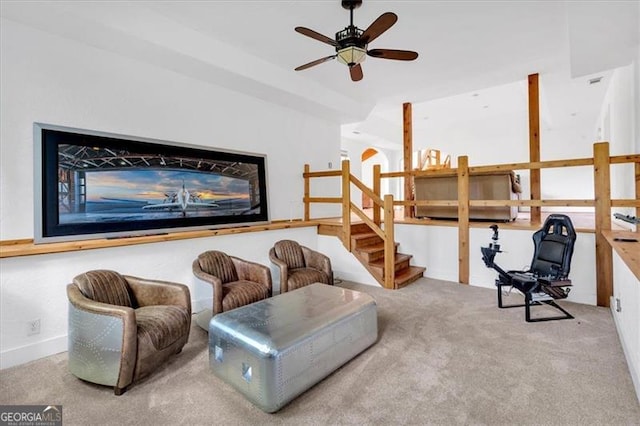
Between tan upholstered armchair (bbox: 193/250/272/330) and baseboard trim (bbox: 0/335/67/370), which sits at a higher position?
tan upholstered armchair (bbox: 193/250/272/330)

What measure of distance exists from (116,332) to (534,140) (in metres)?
6.14

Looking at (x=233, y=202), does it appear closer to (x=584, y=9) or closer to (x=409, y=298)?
(x=409, y=298)

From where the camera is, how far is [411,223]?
5410mm

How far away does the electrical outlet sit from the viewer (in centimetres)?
271

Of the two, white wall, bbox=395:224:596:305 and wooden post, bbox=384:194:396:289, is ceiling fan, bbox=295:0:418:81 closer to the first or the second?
wooden post, bbox=384:194:396:289

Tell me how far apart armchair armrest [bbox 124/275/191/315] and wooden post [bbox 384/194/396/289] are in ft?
9.22

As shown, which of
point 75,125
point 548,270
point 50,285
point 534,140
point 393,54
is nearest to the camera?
point 50,285

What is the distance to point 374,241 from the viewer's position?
17.6 feet

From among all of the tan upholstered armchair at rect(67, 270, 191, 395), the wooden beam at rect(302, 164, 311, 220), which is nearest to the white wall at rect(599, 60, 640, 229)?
the wooden beam at rect(302, 164, 311, 220)

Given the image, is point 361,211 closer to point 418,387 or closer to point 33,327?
point 418,387

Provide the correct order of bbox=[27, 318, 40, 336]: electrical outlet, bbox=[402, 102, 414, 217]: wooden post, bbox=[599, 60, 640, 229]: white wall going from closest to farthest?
bbox=[27, 318, 40, 336]: electrical outlet
bbox=[599, 60, 640, 229]: white wall
bbox=[402, 102, 414, 217]: wooden post

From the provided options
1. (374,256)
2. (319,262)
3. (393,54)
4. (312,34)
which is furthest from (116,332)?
(374,256)

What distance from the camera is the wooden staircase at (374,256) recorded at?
4.68 meters

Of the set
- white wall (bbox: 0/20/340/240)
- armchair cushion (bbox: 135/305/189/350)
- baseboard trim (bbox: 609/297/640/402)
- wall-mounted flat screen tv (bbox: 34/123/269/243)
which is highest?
white wall (bbox: 0/20/340/240)
